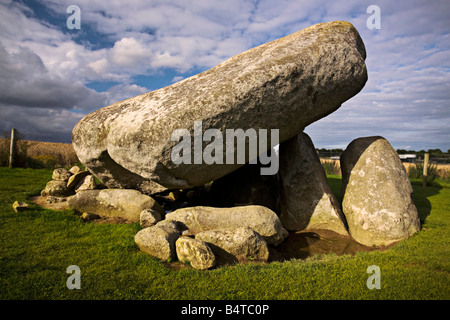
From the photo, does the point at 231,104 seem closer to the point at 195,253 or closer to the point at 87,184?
the point at 195,253

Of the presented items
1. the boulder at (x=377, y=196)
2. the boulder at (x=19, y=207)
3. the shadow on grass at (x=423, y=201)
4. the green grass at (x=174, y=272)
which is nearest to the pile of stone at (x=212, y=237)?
the green grass at (x=174, y=272)

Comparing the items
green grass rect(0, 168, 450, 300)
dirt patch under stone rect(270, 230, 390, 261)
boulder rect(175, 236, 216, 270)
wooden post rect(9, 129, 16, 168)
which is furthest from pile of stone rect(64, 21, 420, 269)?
wooden post rect(9, 129, 16, 168)

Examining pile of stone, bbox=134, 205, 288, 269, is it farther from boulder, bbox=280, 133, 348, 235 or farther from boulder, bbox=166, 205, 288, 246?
boulder, bbox=280, 133, 348, 235

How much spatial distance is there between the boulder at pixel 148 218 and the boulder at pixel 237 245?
181cm

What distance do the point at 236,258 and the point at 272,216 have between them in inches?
59.5

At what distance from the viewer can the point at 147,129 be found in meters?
5.86

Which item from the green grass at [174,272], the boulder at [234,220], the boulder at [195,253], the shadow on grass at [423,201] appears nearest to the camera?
the green grass at [174,272]

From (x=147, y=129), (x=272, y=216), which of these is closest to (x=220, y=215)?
(x=272, y=216)

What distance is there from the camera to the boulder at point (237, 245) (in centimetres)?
521

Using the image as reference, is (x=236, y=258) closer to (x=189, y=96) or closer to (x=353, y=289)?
(x=353, y=289)

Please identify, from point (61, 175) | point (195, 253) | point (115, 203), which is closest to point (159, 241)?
point (195, 253)

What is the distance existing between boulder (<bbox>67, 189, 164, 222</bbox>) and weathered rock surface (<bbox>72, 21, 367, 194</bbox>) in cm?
57

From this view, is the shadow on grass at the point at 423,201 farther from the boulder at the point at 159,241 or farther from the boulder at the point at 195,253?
the boulder at the point at 159,241
